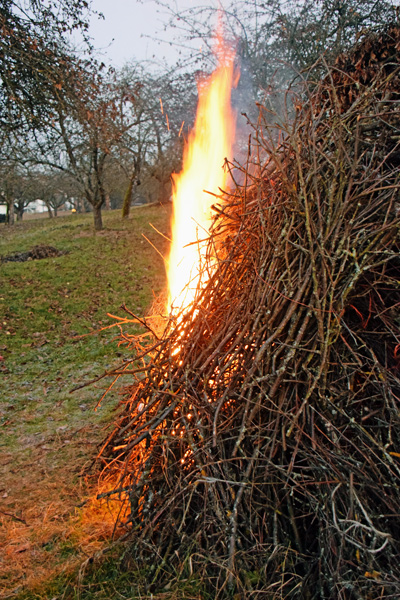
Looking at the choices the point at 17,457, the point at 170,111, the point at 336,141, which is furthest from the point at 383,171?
the point at 170,111

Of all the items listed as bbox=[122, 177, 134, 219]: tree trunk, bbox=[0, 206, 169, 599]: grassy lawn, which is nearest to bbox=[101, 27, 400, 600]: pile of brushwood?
bbox=[0, 206, 169, 599]: grassy lawn

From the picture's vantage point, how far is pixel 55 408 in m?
5.36

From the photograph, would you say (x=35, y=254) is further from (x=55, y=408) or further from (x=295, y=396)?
(x=295, y=396)

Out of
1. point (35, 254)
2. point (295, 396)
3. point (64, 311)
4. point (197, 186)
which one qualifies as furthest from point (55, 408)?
point (35, 254)

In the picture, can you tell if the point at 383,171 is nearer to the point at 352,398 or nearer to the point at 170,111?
the point at 352,398

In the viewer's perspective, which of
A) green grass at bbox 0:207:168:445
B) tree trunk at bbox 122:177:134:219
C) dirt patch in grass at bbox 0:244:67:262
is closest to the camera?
green grass at bbox 0:207:168:445

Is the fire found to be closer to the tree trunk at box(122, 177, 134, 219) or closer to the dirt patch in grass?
the dirt patch in grass

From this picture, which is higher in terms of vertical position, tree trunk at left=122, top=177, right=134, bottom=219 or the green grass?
tree trunk at left=122, top=177, right=134, bottom=219

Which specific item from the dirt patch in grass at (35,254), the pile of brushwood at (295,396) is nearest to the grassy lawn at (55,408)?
the pile of brushwood at (295,396)

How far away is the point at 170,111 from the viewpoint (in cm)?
1794

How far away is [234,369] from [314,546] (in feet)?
3.53

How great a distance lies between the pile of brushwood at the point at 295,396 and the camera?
2199 mm

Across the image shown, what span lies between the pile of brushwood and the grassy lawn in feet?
2.14

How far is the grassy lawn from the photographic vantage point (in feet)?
8.88
